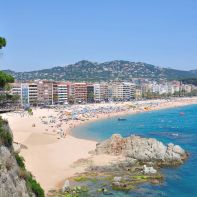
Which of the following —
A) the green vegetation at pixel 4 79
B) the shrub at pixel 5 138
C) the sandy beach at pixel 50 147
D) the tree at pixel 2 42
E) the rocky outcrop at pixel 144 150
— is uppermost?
the tree at pixel 2 42

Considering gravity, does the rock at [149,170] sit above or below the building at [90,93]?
below

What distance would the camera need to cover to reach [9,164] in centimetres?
2047

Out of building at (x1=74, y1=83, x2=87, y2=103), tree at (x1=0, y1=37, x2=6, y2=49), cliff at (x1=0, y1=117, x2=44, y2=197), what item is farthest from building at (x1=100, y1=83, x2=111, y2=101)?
tree at (x1=0, y1=37, x2=6, y2=49)

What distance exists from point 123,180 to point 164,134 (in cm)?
3656

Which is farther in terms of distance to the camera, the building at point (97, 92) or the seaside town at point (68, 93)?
the building at point (97, 92)

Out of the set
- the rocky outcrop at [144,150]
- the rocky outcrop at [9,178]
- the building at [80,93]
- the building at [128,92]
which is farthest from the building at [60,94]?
A: the rocky outcrop at [9,178]

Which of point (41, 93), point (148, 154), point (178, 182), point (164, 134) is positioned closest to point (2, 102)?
point (178, 182)

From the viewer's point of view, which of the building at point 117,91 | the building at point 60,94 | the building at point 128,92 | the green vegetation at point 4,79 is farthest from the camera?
the building at point 128,92

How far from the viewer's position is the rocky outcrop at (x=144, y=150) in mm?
43438

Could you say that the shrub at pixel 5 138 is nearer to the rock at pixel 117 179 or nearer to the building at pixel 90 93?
the rock at pixel 117 179

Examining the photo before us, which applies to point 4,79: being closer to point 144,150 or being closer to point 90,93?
point 144,150

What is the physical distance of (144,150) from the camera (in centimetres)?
4466

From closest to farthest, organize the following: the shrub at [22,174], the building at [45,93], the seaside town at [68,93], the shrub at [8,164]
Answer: the shrub at [8,164]
the shrub at [22,174]
the seaside town at [68,93]
the building at [45,93]

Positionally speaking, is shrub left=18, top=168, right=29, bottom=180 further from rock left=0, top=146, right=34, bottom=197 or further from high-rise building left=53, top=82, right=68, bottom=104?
high-rise building left=53, top=82, right=68, bottom=104
